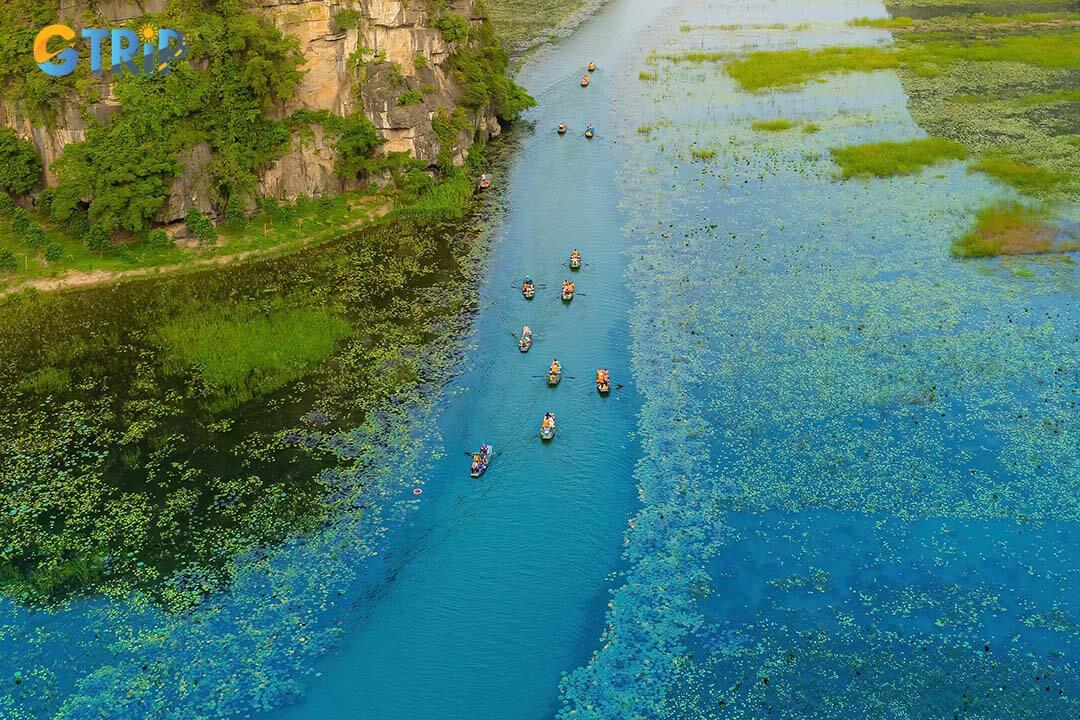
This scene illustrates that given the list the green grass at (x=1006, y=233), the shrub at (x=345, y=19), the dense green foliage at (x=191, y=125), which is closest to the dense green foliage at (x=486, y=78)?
the shrub at (x=345, y=19)

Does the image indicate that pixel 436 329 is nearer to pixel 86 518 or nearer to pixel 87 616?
pixel 86 518

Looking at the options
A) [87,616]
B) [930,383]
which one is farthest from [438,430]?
[930,383]

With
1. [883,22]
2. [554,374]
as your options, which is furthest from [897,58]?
[554,374]

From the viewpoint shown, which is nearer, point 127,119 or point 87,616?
point 87,616

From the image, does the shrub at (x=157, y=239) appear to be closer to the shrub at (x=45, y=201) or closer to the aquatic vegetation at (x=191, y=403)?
the aquatic vegetation at (x=191, y=403)

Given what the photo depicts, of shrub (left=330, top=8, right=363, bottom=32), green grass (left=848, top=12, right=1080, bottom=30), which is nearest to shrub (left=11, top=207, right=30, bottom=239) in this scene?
shrub (left=330, top=8, right=363, bottom=32)
